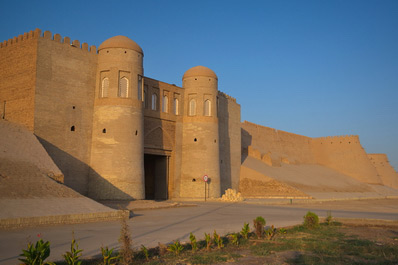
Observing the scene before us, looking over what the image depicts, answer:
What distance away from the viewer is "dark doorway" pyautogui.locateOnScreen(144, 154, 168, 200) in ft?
78.2

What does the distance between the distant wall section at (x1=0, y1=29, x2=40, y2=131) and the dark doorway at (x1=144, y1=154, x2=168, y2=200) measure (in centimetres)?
890

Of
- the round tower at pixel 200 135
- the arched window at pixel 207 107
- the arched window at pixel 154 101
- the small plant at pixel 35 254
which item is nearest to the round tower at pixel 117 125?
the arched window at pixel 154 101

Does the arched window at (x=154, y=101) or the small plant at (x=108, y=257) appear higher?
the arched window at (x=154, y=101)

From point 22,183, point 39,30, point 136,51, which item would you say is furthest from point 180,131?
point 22,183

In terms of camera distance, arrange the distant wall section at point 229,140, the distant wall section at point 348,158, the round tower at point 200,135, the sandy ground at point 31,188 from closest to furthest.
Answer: the sandy ground at point 31,188
the round tower at point 200,135
the distant wall section at point 229,140
the distant wall section at point 348,158

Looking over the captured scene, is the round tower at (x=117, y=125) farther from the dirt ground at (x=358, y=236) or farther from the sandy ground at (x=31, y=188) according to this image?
the dirt ground at (x=358, y=236)

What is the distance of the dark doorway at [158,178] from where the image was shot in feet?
78.2

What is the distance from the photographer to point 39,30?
17.6m

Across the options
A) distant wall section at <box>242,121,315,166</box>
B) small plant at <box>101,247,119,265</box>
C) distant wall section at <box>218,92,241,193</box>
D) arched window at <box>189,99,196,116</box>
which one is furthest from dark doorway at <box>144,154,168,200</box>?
small plant at <box>101,247,119,265</box>

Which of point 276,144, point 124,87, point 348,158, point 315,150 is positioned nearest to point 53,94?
point 124,87

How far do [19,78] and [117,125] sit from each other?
4.73 meters

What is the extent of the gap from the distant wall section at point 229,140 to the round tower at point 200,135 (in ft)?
8.14

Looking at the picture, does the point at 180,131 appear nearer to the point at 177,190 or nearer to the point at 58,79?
the point at 177,190

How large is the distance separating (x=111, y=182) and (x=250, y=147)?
1777 centimetres
